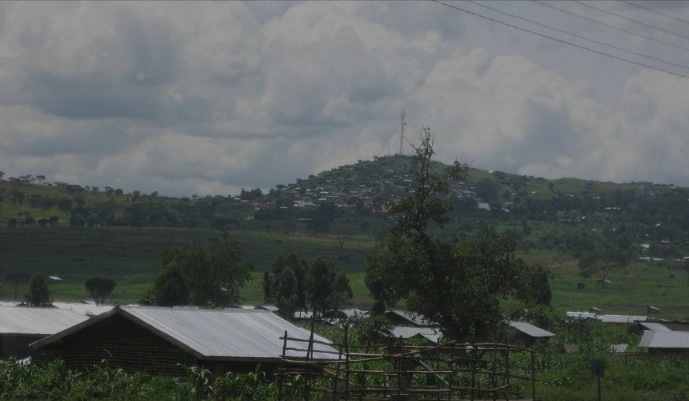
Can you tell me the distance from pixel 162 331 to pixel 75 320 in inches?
710

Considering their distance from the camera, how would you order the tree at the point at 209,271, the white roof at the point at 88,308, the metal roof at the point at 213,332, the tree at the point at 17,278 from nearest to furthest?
the metal roof at the point at 213,332 < the white roof at the point at 88,308 < the tree at the point at 209,271 < the tree at the point at 17,278

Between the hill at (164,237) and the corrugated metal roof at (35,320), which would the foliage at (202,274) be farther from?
the corrugated metal roof at (35,320)

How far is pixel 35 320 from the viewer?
153 feet

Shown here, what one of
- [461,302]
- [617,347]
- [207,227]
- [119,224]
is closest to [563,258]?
[207,227]

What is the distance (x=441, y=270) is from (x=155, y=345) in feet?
53.6

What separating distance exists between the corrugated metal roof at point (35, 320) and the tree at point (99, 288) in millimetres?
51463

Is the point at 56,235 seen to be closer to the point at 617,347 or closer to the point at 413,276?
the point at 617,347

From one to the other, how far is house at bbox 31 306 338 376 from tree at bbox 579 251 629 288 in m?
115

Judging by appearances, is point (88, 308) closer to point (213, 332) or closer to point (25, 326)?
point (25, 326)

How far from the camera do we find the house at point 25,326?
44031 millimetres

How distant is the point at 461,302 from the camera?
1783 inches

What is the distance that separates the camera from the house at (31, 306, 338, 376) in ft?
105

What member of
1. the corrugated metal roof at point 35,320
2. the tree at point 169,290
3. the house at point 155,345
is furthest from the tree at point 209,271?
the house at point 155,345

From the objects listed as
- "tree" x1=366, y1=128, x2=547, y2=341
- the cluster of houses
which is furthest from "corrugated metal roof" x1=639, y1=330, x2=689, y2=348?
the cluster of houses
